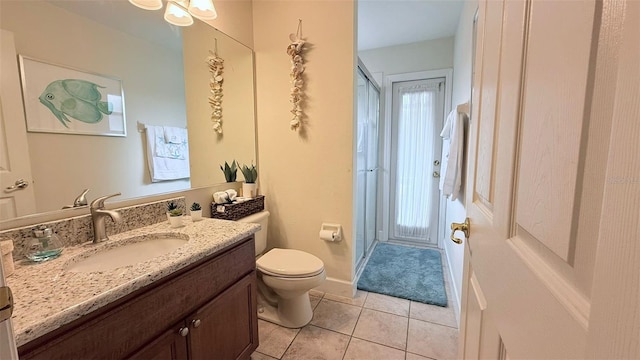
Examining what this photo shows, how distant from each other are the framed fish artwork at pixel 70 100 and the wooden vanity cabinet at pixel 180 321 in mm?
787

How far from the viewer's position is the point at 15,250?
91 centimetres

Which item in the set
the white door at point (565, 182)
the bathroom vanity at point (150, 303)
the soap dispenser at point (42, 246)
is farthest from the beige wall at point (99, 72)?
the white door at point (565, 182)

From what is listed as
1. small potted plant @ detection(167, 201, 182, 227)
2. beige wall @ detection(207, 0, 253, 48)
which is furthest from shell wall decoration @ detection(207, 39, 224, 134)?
small potted plant @ detection(167, 201, 182, 227)

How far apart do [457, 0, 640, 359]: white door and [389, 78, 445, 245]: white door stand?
2526mm

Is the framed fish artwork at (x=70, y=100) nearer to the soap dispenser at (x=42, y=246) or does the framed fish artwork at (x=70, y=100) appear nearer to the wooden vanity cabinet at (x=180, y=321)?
the soap dispenser at (x=42, y=246)

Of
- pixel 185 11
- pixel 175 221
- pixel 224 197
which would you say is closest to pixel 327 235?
pixel 224 197

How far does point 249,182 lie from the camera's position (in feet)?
6.72

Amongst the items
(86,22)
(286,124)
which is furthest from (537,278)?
(286,124)

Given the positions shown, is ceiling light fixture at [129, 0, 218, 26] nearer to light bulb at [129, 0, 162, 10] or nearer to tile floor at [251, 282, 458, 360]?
light bulb at [129, 0, 162, 10]

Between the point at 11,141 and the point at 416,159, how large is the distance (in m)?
3.15

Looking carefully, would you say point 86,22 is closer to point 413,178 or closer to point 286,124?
point 286,124

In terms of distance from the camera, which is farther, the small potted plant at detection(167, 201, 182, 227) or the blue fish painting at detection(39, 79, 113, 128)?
the small potted plant at detection(167, 201, 182, 227)

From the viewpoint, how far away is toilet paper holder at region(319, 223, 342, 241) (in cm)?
197

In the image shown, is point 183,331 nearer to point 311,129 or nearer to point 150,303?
point 150,303
